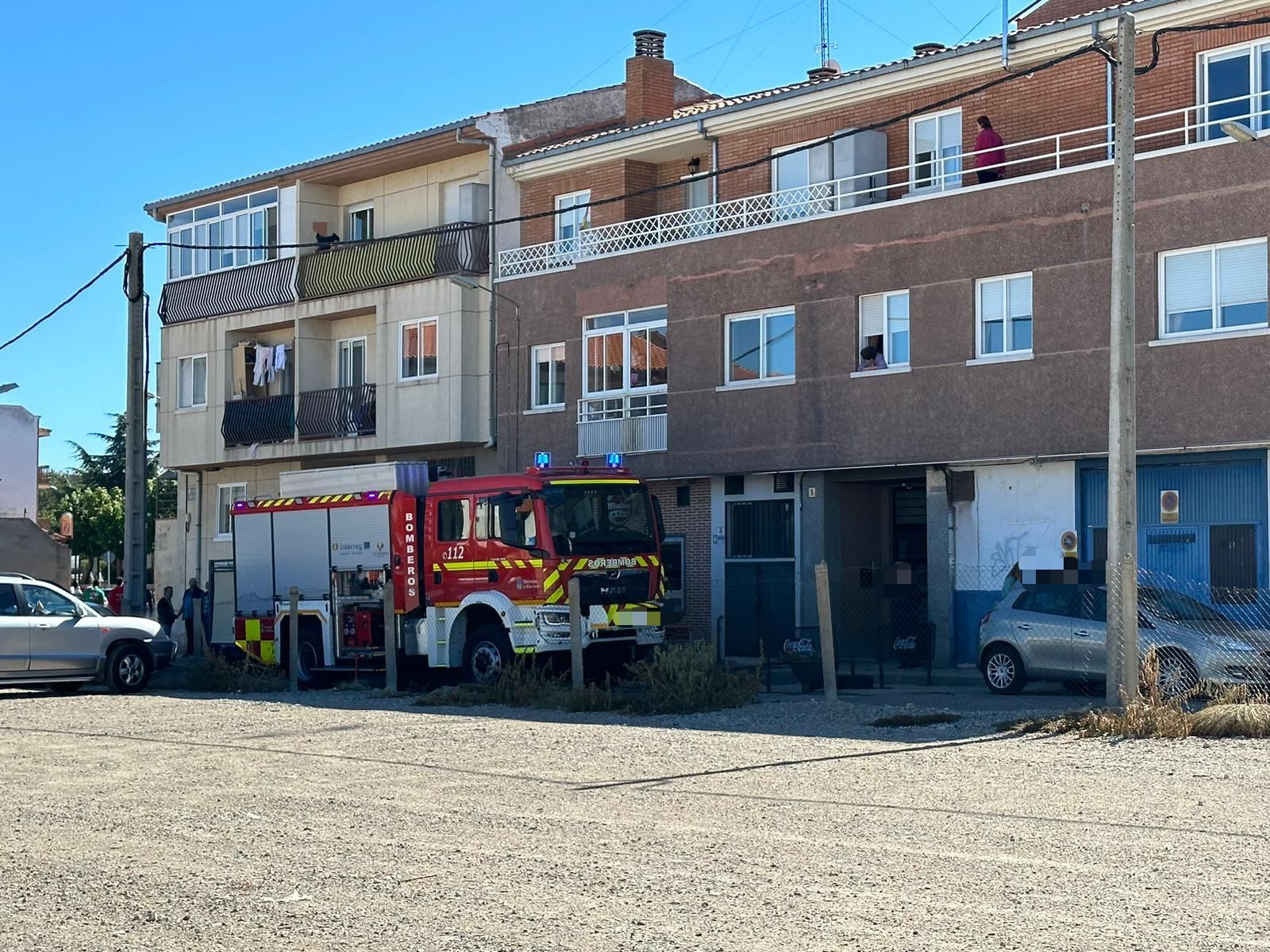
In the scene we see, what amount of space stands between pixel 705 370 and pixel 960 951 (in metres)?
23.6

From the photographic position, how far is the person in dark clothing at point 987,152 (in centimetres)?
2656

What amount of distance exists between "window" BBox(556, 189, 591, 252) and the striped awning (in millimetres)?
6869

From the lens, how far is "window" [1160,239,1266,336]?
23.5 meters

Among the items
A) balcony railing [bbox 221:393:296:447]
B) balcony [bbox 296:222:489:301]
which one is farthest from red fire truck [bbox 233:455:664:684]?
balcony railing [bbox 221:393:296:447]

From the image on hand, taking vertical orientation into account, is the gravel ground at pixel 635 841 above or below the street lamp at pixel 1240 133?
below

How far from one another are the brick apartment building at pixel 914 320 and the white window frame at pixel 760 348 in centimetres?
5

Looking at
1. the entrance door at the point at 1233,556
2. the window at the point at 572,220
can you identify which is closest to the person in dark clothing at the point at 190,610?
the window at the point at 572,220

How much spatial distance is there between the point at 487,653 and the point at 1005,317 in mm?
9248

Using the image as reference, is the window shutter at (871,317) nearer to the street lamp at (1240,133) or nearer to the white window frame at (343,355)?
the street lamp at (1240,133)

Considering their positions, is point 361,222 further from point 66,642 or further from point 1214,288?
point 1214,288

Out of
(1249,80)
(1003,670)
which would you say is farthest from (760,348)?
(1003,670)

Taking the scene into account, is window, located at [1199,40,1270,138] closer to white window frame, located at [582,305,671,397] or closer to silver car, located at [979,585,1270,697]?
silver car, located at [979,585,1270,697]

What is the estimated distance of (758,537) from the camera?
30.4 m

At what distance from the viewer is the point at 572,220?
115 feet
